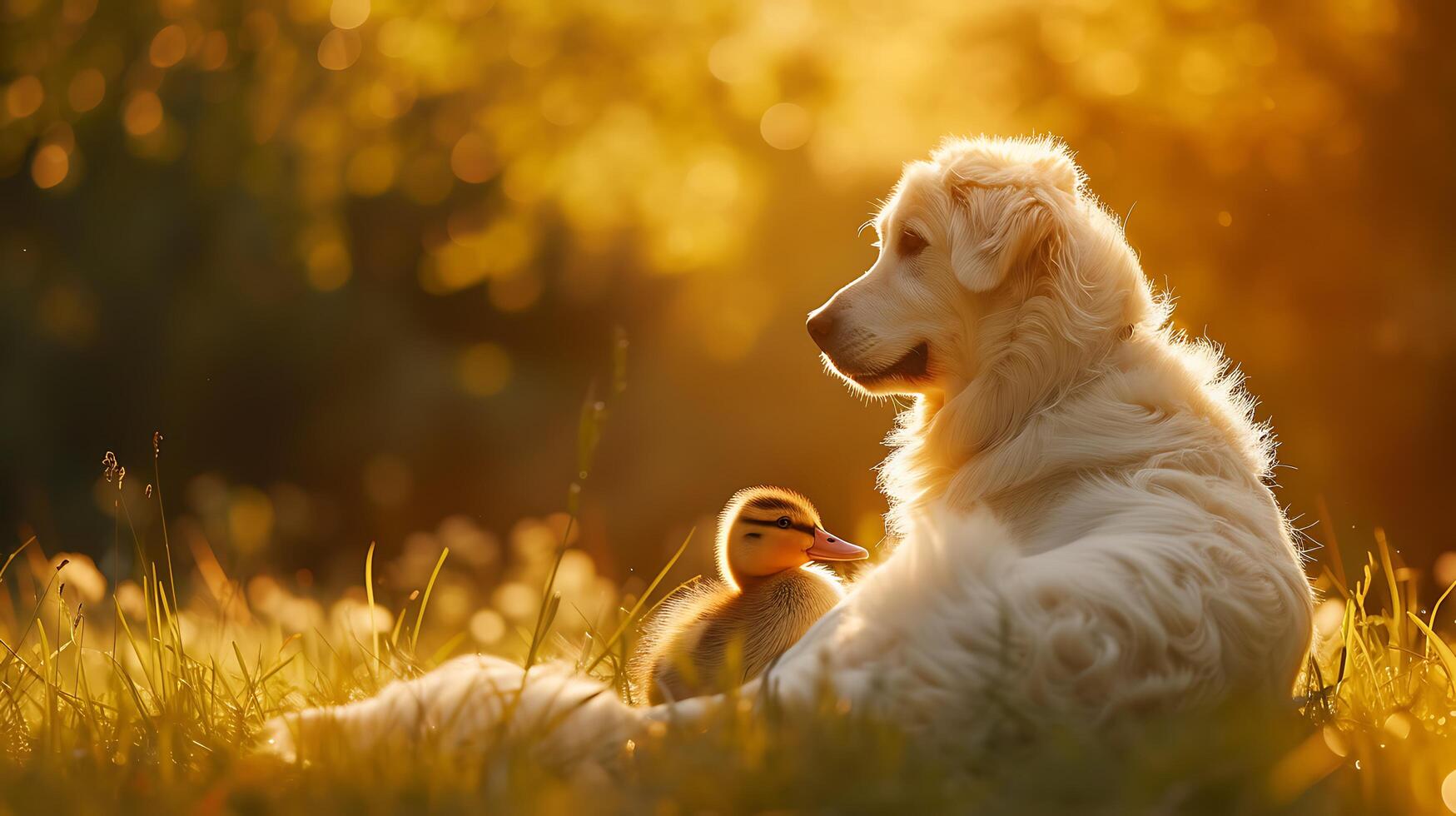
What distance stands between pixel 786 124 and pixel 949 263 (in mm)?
6640

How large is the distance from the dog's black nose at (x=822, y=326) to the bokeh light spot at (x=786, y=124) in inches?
247

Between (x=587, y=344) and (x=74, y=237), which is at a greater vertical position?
(x=74, y=237)

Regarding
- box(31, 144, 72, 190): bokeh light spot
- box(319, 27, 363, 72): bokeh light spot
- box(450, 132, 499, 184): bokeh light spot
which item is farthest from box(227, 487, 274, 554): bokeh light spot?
box(319, 27, 363, 72): bokeh light spot

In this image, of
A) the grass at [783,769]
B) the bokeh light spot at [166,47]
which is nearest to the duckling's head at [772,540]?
the grass at [783,769]

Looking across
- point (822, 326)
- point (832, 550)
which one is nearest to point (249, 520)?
point (832, 550)

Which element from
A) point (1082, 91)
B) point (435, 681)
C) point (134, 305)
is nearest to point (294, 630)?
point (435, 681)

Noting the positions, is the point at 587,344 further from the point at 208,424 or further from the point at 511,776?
the point at 511,776

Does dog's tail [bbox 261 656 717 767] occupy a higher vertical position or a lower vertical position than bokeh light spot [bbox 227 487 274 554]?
higher

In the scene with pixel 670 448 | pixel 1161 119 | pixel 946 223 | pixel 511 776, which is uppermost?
pixel 1161 119

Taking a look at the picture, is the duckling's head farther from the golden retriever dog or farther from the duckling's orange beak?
the golden retriever dog

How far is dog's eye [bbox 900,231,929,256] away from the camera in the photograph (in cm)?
344

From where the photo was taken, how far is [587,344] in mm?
15172

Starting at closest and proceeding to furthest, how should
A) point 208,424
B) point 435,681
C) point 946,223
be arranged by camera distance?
point 435,681 < point 946,223 < point 208,424

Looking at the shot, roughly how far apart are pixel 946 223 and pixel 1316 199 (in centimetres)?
640
